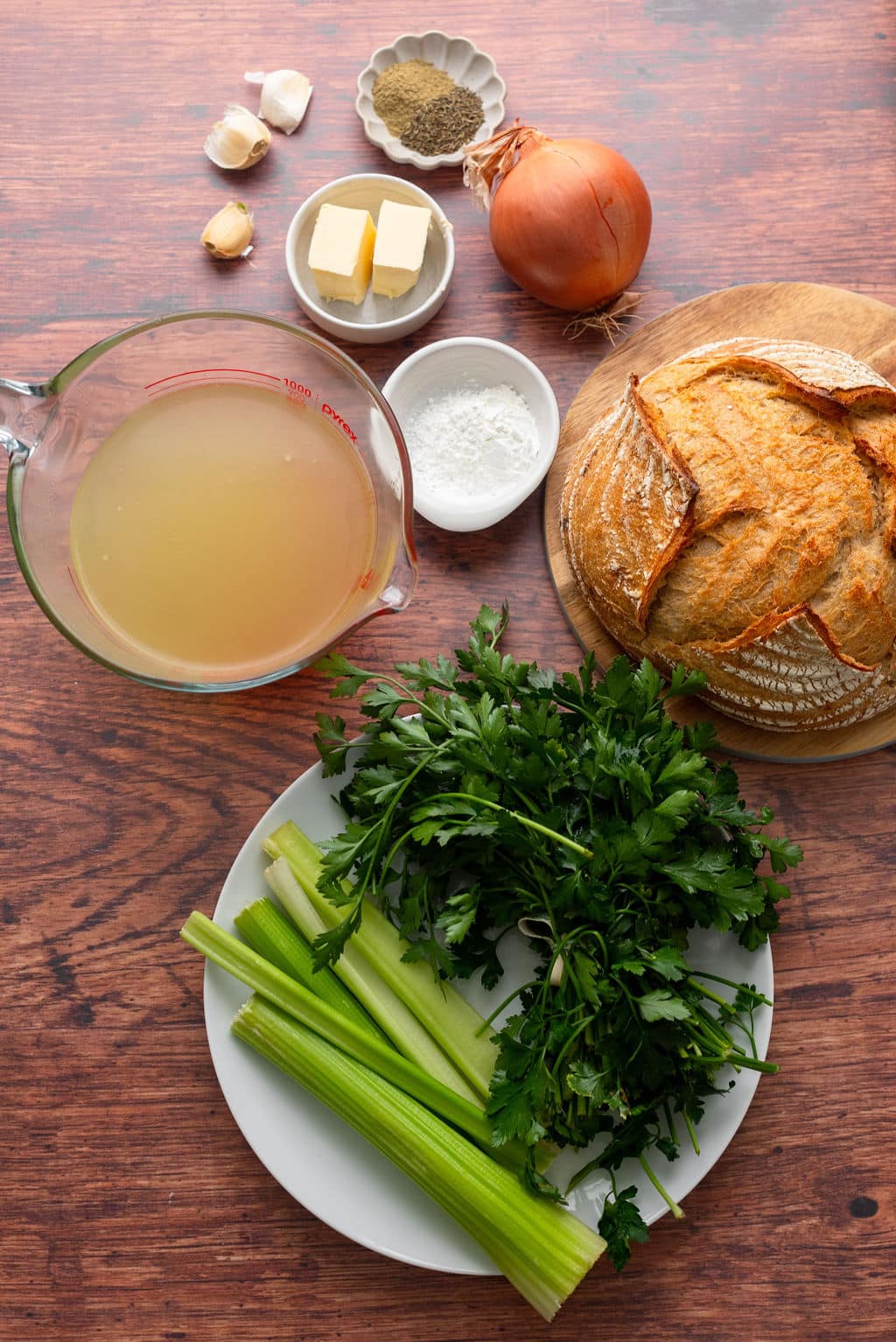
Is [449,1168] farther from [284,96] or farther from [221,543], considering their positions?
[284,96]

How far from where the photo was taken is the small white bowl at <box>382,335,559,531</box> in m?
1.45

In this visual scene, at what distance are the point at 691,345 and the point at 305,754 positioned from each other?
89 cm

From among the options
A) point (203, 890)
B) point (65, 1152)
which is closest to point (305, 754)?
point (203, 890)

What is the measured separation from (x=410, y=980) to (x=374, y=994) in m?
0.06

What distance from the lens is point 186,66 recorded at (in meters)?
1.63

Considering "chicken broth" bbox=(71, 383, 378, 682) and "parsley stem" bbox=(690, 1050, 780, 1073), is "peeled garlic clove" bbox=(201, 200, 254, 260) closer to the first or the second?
"chicken broth" bbox=(71, 383, 378, 682)

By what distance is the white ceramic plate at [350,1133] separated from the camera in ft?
4.39

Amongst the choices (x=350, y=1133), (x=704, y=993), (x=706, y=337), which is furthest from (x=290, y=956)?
(x=706, y=337)

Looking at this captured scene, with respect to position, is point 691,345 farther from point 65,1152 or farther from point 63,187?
point 65,1152

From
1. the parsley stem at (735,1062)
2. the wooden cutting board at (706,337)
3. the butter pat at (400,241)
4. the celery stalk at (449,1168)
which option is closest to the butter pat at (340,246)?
the butter pat at (400,241)

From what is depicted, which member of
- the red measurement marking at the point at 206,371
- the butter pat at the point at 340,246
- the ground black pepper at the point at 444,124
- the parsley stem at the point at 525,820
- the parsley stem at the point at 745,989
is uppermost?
the ground black pepper at the point at 444,124

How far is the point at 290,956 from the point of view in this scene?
139cm

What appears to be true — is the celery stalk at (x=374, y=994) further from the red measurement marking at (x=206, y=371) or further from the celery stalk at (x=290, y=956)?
the red measurement marking at (x=206, y=371)

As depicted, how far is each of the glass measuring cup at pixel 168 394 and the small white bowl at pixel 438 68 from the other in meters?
0.51
